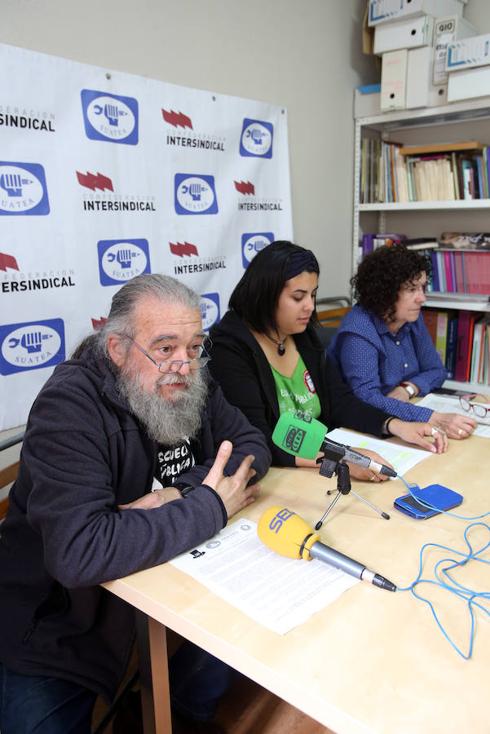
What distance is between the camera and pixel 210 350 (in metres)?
1.92

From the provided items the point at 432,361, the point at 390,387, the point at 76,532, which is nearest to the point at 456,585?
the point at 76,532

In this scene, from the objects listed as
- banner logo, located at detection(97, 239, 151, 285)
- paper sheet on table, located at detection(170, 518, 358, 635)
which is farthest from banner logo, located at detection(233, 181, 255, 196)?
paper sheet on table, located at detection(170, 518, 358, 635)

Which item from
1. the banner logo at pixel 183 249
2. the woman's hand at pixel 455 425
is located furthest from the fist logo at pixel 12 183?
the woman's hand at pixel 455 425

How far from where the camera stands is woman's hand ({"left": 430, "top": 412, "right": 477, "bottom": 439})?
183cm

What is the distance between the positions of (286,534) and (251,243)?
6.52ft

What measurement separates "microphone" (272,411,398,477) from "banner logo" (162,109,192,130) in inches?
64.1

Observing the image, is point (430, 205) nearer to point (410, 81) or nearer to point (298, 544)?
point (410, 81)

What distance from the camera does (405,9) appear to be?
114 inches

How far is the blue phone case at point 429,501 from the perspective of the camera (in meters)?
1.31

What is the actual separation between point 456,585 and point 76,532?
0.75m

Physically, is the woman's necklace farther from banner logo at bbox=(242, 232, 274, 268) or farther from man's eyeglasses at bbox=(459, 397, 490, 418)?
banner logo at bbox=(242, 232, 274, 268)

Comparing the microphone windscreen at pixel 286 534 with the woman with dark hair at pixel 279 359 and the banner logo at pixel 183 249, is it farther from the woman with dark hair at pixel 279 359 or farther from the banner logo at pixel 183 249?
the banner logo at pixel 183 249

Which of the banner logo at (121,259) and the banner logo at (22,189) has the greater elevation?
the banner logo at (22,189)

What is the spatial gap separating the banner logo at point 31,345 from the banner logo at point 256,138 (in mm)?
1359
